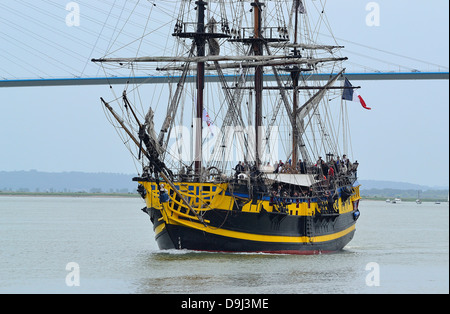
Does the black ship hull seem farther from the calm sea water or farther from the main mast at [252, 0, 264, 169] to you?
the main mast at [252, 0, 264, 169]

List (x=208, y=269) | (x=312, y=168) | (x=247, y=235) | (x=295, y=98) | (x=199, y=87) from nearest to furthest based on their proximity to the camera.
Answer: (x=208, y=269), (x=247, y=235), (x=199, y=87), (x=312, y=168), (x=295, y=98)

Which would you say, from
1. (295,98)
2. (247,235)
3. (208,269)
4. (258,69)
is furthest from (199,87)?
(208,269)

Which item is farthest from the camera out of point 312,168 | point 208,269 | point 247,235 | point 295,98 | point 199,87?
point 295,98

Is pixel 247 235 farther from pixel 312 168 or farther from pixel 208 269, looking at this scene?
pixel 312 168

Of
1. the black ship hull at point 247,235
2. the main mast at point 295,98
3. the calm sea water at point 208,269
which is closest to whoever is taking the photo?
the calm sea water at point 208,269

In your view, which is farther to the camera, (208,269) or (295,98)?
(295,98)

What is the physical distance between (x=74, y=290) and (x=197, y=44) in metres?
14.5

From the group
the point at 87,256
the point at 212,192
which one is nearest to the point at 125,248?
the point at 87,256

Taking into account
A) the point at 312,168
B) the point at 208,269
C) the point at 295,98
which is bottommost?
the point at 208,269

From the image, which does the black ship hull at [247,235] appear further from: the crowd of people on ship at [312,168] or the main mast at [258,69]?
the main mast at [258,69]

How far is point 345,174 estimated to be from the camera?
1574 inches

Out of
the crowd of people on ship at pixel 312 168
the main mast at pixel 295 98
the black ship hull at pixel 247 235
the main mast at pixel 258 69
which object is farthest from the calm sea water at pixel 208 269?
the main mast at pixel 258 69

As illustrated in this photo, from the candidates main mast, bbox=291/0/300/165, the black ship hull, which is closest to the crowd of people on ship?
main mast, bbox=291/0/300/165
